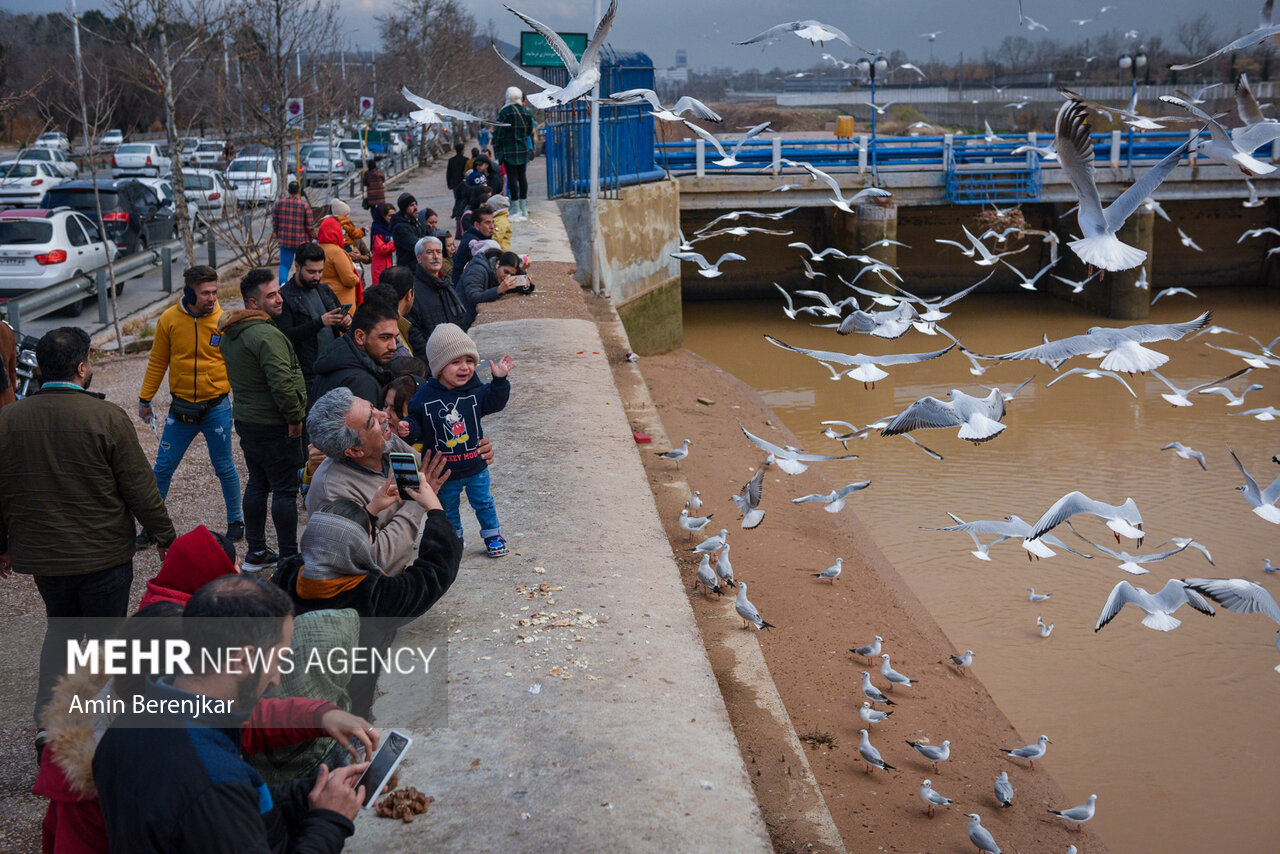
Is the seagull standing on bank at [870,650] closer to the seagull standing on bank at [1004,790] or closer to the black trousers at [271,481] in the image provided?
the seagull standing on bank at [1004,790]

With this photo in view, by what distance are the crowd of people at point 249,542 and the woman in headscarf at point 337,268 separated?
20 millimetres

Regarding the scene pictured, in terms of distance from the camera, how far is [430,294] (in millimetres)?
7516

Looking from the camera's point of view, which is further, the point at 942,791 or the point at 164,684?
the point at 942,791

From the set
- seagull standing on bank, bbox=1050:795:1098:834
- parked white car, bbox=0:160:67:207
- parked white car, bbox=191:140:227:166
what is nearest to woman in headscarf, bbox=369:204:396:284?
seagull standing on bank, bbox=1050:795:1098:834

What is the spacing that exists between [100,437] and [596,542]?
2.53 meters

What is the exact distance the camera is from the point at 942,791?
6.11 m

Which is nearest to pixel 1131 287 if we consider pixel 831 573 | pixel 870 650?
pixel 831 573

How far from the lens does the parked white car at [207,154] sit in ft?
112

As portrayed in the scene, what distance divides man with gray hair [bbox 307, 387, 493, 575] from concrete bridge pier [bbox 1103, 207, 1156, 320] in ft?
76.8

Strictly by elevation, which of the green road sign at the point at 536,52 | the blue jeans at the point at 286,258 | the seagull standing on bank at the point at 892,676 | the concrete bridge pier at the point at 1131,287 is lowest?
the seagull standing on bank at the point at 892,676

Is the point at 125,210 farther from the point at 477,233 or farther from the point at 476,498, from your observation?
the point at 476,498

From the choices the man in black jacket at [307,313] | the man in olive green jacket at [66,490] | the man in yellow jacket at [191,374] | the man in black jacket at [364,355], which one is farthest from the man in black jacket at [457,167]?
the man in olive green jacket at [66,490]

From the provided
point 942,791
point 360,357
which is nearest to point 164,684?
point 360,357

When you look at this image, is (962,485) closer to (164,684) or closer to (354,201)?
(164,684)
